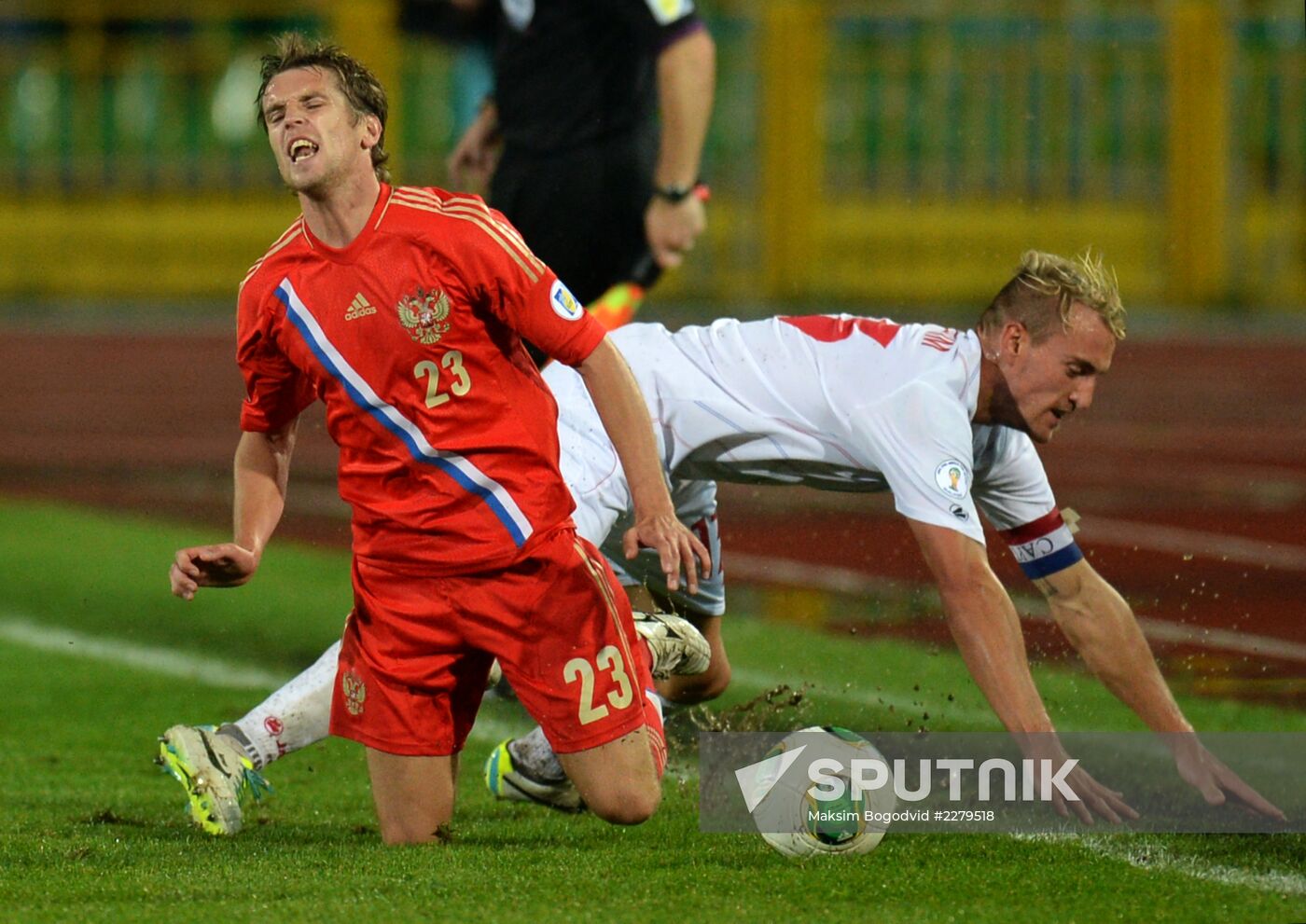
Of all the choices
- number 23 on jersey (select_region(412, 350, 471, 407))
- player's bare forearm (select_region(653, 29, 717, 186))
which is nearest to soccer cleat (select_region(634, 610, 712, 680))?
number 23 on jersey (select_region(412, 350, 471, 407))

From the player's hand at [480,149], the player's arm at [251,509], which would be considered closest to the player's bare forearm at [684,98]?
the player's hand at [480,149]

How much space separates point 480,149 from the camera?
6352mm

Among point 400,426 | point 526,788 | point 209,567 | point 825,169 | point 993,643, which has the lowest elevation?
point 526,788

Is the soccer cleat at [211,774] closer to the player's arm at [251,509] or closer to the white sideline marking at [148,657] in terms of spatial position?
the player's arm at [251,509]

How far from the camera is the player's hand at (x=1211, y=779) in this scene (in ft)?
14.1

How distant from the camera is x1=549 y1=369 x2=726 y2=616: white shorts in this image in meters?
4.54

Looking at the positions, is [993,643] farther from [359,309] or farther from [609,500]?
[359,309]

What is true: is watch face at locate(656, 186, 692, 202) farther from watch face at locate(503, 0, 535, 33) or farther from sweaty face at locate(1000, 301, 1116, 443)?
sweaty face at locate(1000, 301, 1116, 443)

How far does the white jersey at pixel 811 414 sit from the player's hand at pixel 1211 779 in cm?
59

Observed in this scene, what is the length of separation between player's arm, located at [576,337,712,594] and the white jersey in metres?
0.58

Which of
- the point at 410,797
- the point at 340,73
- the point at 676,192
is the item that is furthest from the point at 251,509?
the point at 676,192

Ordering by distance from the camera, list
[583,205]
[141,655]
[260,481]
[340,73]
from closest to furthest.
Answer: [340,73] → [260,481] → [583,205] → [141,655]

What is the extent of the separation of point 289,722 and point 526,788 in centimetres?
53

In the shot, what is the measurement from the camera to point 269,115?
3.93 m
